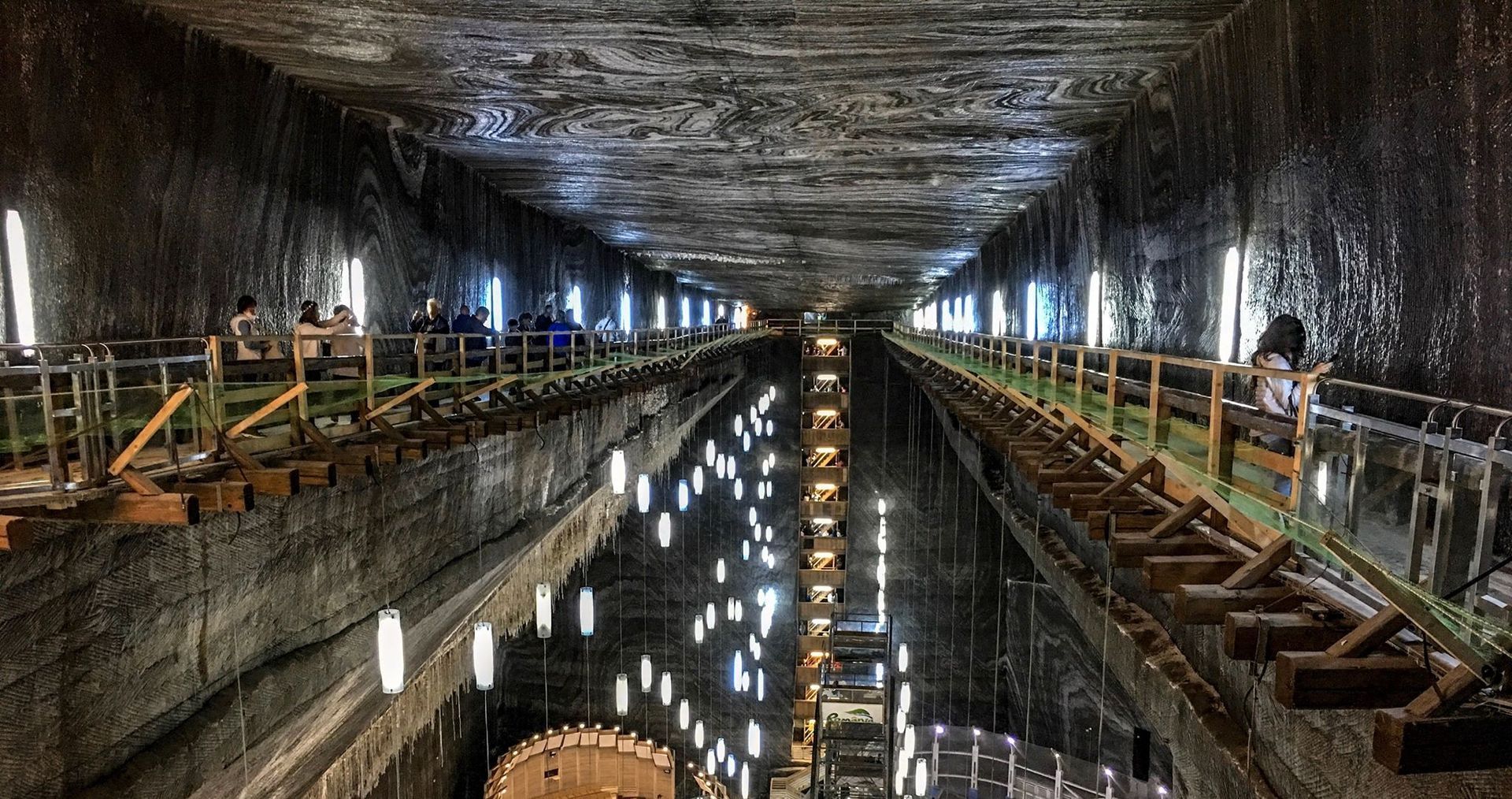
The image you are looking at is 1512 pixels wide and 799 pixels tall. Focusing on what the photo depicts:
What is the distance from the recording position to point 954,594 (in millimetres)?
22859

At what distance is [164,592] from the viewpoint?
16.1ft

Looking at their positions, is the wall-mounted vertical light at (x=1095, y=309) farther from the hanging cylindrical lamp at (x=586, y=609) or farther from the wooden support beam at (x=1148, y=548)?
the hanging cylindrical lamp at (x=586, y=609)

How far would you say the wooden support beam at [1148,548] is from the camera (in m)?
4.44

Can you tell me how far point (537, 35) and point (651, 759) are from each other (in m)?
14.5

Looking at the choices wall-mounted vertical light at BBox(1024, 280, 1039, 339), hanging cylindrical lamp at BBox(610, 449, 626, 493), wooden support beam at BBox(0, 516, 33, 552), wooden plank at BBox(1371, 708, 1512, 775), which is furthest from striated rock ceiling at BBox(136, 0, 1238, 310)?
wooden plank at BBox(1371, 708, 1512, 775)

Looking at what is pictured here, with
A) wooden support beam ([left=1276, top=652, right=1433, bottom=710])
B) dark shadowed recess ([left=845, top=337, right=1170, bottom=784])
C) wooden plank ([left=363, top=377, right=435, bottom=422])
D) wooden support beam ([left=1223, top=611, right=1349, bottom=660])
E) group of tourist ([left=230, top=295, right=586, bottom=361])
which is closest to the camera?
wooden support beam ([left=1276, top=652, right=1433, bottom=710])

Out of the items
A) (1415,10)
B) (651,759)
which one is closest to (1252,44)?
(1415,10)

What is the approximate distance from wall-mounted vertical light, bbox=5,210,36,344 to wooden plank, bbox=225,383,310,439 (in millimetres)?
2260

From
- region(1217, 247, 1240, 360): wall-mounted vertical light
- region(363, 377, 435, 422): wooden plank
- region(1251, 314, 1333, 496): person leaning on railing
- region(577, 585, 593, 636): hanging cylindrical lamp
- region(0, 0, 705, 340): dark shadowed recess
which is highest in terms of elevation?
region(0, 0, 705, 340): dark shadowed recess

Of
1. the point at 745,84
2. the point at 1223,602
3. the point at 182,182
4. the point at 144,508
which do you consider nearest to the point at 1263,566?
the point at 1223,602

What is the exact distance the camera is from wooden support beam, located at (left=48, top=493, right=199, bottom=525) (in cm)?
388

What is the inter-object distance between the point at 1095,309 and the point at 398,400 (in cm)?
945

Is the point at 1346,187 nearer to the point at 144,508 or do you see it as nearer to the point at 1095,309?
the point at 1095,309

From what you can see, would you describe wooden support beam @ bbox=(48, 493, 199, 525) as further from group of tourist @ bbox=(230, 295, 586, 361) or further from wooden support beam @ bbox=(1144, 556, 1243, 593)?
wooden support beam @ bbox=(1144, 556, 1243, 593)
